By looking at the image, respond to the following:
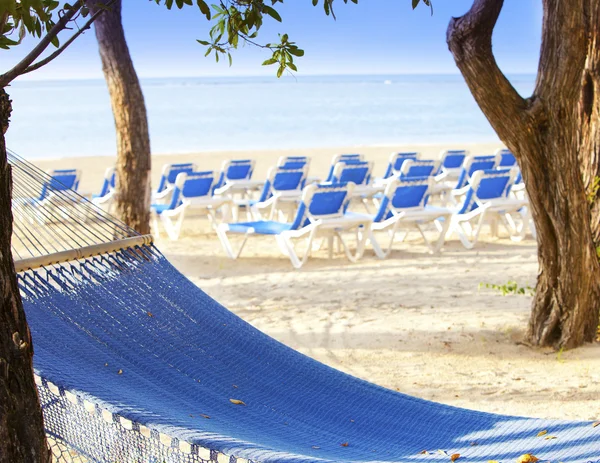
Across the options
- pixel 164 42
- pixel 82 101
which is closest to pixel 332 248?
pixel 82 101

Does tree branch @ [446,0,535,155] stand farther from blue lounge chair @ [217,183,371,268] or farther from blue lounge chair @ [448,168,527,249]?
blue lounge chair @ [448,168,527,249]

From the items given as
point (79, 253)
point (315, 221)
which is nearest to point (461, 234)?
point (315, 221)

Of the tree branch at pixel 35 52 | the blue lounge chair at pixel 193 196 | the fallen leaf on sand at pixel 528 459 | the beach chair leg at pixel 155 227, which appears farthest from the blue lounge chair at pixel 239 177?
the tree branch at pixel 35 52

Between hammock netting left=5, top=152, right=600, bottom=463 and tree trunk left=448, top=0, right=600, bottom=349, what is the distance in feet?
5.90

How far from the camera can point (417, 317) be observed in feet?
17.6

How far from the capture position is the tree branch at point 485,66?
4023 millimetres

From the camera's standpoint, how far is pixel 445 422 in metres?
2.66

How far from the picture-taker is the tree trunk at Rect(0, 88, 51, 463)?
1675 millimetres

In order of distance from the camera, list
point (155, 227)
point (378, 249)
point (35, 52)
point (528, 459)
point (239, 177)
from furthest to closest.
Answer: point (239, 177) → point (155, 227) → point (378, 249) → point (528, 459) → point (35, 52)

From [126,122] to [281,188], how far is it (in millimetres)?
2894

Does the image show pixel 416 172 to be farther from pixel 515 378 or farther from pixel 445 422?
pixel 445 422

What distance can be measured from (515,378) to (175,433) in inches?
100

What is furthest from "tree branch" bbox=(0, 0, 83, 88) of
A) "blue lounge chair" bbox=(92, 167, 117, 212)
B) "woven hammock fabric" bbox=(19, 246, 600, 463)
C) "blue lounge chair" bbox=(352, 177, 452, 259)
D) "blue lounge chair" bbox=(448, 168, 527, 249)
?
"blue lounge chair" bbox=(92, 167, 117, 212)

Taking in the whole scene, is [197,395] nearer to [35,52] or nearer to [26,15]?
[35,52]
